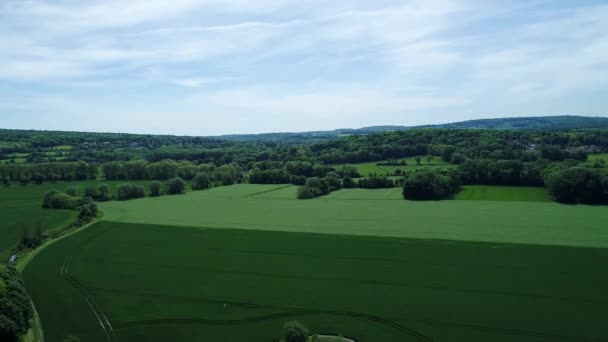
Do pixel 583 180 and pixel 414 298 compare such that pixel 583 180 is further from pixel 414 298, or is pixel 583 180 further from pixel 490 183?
pixel 414 298

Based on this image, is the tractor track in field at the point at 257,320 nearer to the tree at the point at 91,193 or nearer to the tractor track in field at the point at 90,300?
the tractor track in field at the point at 90,300

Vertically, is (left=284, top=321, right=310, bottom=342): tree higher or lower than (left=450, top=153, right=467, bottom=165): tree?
lower

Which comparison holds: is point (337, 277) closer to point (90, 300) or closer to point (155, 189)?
point (90, 300)

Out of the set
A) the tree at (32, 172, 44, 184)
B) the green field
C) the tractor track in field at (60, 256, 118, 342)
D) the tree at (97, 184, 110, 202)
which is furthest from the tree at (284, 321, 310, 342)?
the tree at (32, 172, 44, 184)

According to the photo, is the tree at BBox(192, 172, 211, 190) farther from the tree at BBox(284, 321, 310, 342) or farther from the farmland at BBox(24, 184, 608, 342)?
the tree at BBox(284, 321, 310, 342)

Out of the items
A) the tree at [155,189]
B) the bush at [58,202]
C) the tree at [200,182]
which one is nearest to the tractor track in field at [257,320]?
the bush at [58,202]

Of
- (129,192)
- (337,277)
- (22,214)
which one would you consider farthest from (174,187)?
(337,277)
